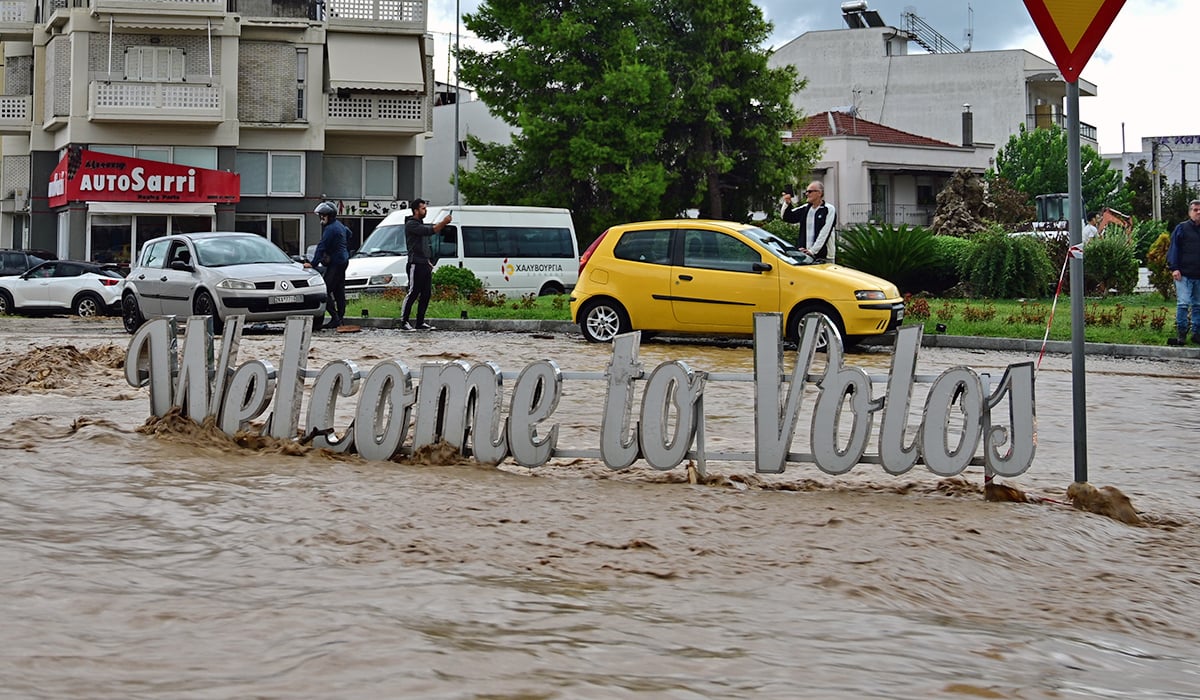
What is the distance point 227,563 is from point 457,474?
227 cm

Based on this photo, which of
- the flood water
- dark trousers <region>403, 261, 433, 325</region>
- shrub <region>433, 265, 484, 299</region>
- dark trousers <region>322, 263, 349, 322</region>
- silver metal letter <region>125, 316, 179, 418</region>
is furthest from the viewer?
shrub <region>433, 265, 484, 299</region>

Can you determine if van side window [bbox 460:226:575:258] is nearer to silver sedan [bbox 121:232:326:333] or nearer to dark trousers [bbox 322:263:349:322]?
silver sedan [bbox 121:232:326:333]

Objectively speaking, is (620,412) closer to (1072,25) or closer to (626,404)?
(626,404)

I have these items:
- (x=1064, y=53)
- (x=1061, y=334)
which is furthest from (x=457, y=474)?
(x=1061, y=334)

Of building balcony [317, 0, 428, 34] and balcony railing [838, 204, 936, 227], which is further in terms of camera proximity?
balcony railing [838, 204, 936, 227]

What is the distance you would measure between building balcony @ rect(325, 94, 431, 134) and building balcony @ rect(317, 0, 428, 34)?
6.71ft

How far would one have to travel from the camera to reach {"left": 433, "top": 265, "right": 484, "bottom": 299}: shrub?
25.3 meters

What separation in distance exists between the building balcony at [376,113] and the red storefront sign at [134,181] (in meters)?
3.68

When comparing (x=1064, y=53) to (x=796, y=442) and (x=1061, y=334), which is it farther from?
(x=1061, y=334)

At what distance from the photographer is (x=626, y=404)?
750 cm

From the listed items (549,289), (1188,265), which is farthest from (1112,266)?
(1188,265)

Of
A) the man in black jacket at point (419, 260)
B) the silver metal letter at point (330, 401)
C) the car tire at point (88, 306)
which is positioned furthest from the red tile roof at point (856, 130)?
the silver metal letter at point (330, 401)

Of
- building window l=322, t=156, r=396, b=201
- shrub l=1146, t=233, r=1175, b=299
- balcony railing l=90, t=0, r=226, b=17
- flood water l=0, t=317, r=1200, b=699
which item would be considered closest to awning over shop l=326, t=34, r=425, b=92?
building window l=322, t=156, r=396, b=201

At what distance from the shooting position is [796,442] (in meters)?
9.18
